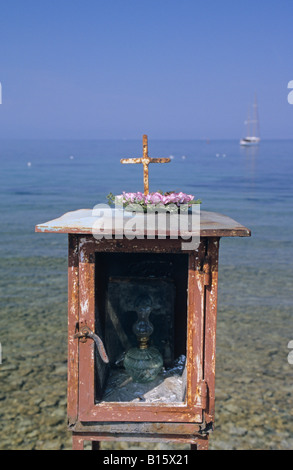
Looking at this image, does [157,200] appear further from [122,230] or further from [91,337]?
[91,337]

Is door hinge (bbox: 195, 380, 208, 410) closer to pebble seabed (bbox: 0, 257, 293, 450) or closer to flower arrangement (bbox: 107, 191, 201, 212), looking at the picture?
flower arrangement (bbox: 107, 191, 201, 212)

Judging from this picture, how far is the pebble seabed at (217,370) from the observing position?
20.0 ft

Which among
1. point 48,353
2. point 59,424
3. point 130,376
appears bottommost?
point 59,424

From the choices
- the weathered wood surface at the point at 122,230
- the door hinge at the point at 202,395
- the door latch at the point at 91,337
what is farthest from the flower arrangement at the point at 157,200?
the door hinge at the point at 202,395

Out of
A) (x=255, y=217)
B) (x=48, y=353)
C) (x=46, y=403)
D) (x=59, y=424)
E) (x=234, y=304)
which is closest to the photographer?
(x=59, y=424)

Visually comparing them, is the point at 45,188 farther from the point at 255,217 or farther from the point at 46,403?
the point at 46,403

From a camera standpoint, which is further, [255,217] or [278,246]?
[255,217]

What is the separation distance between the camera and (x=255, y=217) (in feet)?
75.0

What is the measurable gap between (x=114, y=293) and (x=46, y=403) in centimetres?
294

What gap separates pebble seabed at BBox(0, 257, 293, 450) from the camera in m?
6.08

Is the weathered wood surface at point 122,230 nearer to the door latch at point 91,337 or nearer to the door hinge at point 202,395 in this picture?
the door latch at point 91,337

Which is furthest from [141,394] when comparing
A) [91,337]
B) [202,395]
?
[91,337]

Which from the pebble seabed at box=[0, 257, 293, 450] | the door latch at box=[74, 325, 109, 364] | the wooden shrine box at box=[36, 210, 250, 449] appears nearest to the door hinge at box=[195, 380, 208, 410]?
the wooden shrine box at box=[36, 210, 250, 449]

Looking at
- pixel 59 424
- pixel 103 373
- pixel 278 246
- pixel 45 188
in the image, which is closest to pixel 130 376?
pixel 103 373
